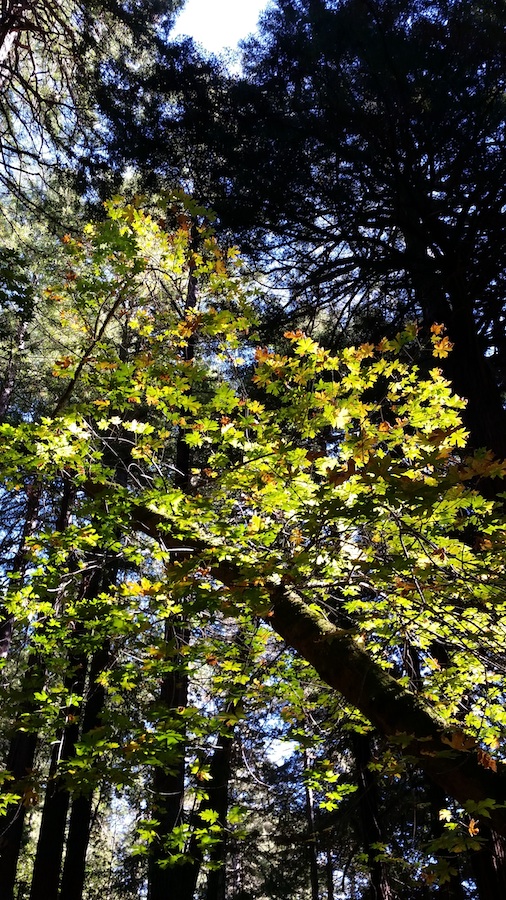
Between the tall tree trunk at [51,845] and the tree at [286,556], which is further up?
the tree at [286,556]

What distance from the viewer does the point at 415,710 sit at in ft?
11.0

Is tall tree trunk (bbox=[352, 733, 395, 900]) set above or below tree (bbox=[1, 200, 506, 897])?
below

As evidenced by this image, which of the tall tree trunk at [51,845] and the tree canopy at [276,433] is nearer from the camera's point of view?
the tree canopy at [276,433]

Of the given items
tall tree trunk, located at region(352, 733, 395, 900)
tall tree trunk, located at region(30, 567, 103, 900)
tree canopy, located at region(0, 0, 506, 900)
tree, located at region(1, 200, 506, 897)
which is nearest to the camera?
tree, located at region(1, 200, 506, 897)

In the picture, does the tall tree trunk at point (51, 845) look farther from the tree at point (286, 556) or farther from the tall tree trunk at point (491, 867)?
the tall tree trunk at point (491, 867)

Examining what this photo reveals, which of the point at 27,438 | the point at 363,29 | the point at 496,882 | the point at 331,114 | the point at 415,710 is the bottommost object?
the point at 496,882

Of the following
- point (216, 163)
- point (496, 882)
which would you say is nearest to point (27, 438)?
point (216, 163)

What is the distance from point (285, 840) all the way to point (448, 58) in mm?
8173

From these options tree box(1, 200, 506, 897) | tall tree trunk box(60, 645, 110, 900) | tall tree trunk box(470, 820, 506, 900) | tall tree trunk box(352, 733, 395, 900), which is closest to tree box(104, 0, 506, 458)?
tree box(1, 200, 506, 897)

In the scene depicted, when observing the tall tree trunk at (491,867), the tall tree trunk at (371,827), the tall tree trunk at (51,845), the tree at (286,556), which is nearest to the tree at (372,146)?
the tree at (286,556)

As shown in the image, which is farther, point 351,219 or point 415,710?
point 351,219

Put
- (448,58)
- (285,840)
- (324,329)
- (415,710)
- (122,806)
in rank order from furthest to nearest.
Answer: (122,806)
(324,329)
(285,840)
(448,58)
(415,710)

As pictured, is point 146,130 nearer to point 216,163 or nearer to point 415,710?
point 216,163

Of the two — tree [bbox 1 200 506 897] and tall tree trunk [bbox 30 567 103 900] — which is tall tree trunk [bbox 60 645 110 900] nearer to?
tall tree trunk [bbox 30 567 103 900]
